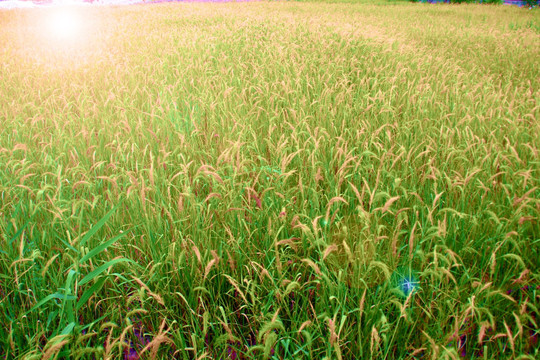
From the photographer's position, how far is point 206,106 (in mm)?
3045

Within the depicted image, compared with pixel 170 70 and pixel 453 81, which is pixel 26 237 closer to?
pixel 170 70

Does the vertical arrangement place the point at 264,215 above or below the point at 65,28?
below

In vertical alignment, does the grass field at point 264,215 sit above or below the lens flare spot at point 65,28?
below

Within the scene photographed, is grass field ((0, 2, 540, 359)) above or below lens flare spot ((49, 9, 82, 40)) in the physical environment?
below

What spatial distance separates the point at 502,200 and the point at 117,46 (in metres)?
6.10

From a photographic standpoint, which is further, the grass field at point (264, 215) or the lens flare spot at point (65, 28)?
the lens flare spot at point (65, 28)

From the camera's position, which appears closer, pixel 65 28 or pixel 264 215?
pixel 264 215

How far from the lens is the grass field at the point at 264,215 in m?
1.14

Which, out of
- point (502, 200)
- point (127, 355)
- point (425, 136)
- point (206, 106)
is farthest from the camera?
point (206, 106)

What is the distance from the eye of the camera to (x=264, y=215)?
1620mm

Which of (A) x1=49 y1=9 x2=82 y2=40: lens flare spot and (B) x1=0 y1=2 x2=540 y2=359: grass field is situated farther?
(A) x1=49 y1=9 x2=82 y2=40: lens flare spot

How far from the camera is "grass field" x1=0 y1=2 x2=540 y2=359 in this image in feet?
3.74

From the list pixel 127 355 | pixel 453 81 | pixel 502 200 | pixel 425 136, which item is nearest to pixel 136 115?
pixel 127 355

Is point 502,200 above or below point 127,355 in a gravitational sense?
above
